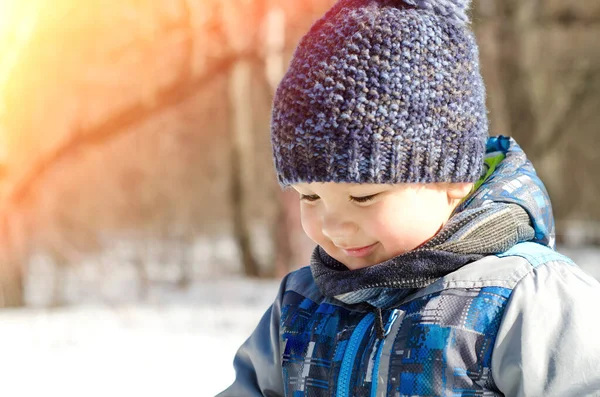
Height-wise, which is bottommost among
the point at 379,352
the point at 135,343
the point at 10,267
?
the point at 135,343

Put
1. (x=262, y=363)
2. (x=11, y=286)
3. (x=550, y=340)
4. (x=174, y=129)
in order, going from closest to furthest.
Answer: (x=550, y=340), (x=262, y=363), (x=11, y=286), (x=174, y=129)

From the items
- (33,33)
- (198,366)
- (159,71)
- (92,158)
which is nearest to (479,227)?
(198,366)

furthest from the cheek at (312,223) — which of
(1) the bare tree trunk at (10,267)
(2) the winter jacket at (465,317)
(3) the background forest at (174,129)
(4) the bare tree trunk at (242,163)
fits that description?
(4) the bare tree trunk at (242,163)

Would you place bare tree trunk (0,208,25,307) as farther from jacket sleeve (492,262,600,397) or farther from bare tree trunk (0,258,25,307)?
jacket sleeve (492,262,600,397)

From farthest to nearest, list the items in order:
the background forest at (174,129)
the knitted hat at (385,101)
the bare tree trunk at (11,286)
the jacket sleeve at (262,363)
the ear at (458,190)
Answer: the background forest at (174,129) < the bare tree trunk at (11,286) < the jacket sleeve at (262,363) < the ear at (458,190) < the knitted hat at (385,101)

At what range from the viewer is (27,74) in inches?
299

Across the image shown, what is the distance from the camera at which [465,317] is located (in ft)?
4.69

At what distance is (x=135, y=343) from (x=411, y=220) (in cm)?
400

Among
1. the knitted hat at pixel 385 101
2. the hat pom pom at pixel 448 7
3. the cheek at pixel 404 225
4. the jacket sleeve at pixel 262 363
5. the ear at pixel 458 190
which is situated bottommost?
the jacket sleeve at pixel 262 363

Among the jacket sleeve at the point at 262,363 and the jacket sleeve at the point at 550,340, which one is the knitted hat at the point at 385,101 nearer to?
A: the jacket sleeve at the point at 550,340

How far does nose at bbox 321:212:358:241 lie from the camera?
58.4 inches

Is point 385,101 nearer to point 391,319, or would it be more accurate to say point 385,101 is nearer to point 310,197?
point 310,197

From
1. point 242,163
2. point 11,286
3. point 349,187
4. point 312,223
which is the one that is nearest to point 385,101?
point 349,187

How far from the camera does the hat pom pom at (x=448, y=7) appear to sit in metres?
1.55
